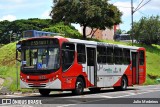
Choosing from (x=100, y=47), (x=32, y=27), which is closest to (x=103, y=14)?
(x=100, y=47)

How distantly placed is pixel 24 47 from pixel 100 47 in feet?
16.7

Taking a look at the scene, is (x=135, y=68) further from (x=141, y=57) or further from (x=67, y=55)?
(x=67, y=55)

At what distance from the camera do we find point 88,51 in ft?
73.9

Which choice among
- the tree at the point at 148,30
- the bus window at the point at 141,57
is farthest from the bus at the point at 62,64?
the tree at the point at 148,30

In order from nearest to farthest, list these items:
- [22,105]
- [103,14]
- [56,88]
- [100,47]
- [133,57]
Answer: [22,105] → [56,88] → [100,47] → [133,57] → [103,14]

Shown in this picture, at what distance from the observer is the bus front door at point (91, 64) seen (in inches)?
883

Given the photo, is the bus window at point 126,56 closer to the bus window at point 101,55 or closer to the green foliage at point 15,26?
the bus window at point 101,55

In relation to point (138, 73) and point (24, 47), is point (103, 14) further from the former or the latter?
point (24, 47)

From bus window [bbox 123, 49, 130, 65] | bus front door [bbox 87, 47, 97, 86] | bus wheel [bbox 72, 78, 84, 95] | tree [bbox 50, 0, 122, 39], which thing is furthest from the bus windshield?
tree [bbox 50, 0, 122, 39]

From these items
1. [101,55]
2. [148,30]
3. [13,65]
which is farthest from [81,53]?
[148,30]

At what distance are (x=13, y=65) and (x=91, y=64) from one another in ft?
59.8

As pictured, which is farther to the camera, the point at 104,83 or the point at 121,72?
the point at 121,72

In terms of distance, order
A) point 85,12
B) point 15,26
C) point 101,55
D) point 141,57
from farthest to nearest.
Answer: point 15,26, point 85,12, point 141,57, point 101,55

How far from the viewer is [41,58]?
20234 millimetres
